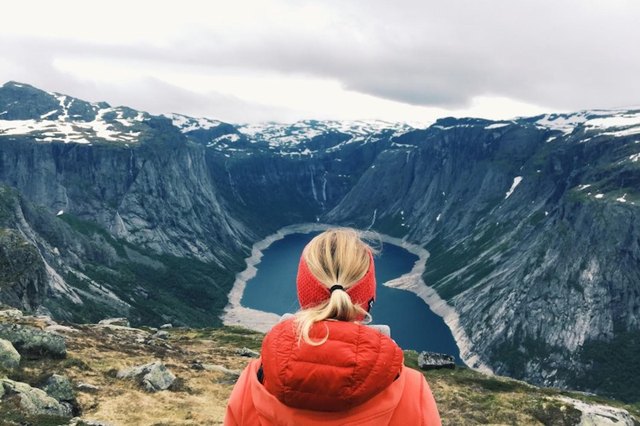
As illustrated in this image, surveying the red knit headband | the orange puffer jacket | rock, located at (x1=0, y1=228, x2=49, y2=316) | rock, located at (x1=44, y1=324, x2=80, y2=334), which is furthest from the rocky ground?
rock, located at (x1=0, y1=228, x2=49, y2=316)

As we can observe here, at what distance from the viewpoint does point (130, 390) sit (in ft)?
132

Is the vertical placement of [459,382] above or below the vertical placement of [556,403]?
below

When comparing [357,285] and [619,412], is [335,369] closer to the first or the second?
[357,285]

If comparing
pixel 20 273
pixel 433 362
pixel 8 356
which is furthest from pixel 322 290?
pixel 20 273

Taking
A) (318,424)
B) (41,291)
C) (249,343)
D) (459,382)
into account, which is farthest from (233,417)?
(41,291)

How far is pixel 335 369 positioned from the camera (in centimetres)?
622

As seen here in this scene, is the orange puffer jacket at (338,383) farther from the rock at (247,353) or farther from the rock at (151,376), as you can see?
the rock at (247,353)

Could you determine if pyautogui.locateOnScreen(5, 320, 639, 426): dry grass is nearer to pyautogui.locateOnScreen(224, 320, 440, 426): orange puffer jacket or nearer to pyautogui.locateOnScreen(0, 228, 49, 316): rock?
pyautogui.locateOnScreen(224, 320, 440, 426): orange puffer jacket

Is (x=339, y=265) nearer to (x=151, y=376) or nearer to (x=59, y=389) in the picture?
(x=59, y=389)

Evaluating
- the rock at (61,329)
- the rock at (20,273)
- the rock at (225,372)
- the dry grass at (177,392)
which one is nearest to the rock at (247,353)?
the dry grass at (177,392)

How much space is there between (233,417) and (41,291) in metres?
191

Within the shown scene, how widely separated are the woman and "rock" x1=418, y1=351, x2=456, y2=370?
7451 cm

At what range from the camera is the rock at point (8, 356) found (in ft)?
125

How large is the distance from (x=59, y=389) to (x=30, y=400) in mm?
4021
